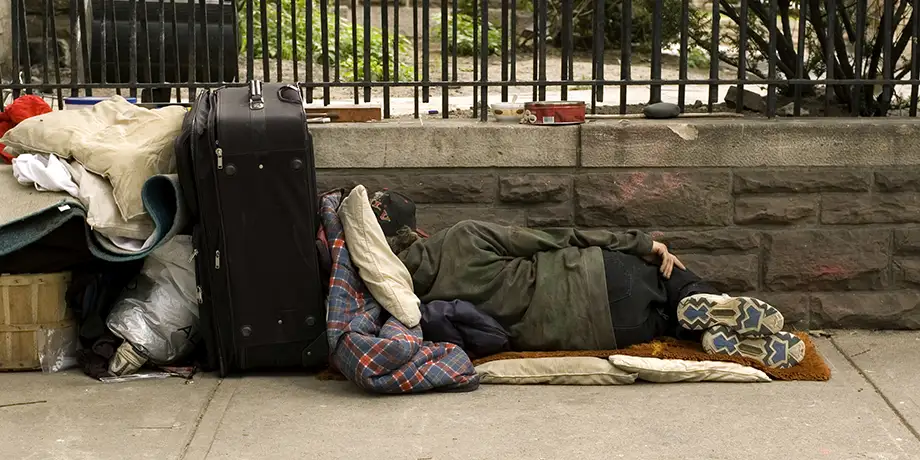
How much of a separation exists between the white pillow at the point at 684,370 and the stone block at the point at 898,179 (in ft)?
3.69

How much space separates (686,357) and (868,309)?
1046mm

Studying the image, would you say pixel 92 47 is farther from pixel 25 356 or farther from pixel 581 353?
pixel 581 353

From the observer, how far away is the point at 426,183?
15.8 ft

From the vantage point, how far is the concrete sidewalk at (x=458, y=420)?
3.54 meters

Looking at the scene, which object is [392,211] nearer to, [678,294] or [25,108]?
[678,294]

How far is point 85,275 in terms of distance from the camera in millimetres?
4348

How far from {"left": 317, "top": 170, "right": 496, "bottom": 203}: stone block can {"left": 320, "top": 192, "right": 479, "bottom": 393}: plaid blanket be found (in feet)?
1.63

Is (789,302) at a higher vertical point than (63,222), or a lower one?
lower

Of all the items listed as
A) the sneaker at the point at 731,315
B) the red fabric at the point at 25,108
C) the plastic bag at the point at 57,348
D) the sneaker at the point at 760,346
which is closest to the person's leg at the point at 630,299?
the sneaker at the point at 731,315

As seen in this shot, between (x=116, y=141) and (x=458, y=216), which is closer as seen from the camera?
(x=116, y=141)

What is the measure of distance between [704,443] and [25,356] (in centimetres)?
249

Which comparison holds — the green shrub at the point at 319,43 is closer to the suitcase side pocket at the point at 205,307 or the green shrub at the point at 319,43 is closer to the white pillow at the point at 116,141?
the white pillow at the point at 116,141

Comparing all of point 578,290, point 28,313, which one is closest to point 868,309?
point 578,290

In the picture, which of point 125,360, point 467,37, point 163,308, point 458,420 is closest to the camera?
point 458,420
